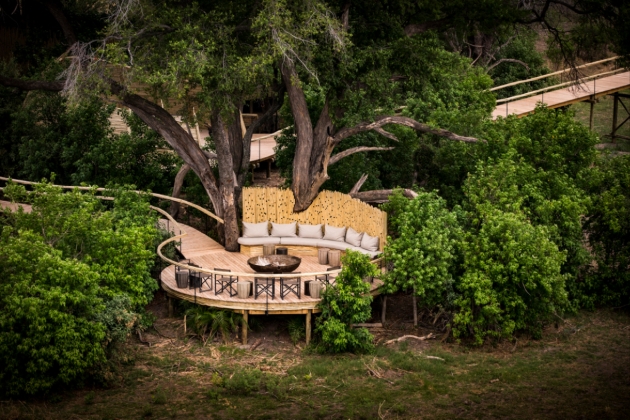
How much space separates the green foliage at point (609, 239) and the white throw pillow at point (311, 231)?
8.10 metres

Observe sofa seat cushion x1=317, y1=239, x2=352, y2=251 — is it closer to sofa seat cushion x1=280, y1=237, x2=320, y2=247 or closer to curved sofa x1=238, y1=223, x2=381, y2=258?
curved sofa x1=238, y1=223, x2=381, y2=258

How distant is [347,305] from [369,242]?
3160 millimetres

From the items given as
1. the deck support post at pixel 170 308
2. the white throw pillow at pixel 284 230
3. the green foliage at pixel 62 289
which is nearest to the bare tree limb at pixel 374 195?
the white throw pillow at pixel 284 230

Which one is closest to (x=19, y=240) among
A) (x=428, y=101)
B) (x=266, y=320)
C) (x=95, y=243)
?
(x=95, y=243)

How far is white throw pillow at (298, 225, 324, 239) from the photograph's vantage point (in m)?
29.2

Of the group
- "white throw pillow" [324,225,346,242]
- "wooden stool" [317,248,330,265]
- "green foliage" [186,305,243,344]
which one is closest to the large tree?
"white throw pillow" [324,225,346,242]

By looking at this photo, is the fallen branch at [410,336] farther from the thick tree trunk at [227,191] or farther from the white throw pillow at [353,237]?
the thick tree trunk at [227,191]

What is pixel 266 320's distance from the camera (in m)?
26.9

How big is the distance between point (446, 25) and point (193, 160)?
903cm

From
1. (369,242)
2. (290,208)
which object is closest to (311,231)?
(290,208)

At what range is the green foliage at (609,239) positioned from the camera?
28.5 metres

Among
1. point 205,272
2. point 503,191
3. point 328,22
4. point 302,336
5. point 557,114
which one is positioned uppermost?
point 328,22

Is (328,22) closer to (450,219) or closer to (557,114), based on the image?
(450,219)

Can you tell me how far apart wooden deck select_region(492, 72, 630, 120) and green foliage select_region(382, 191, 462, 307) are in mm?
14395
